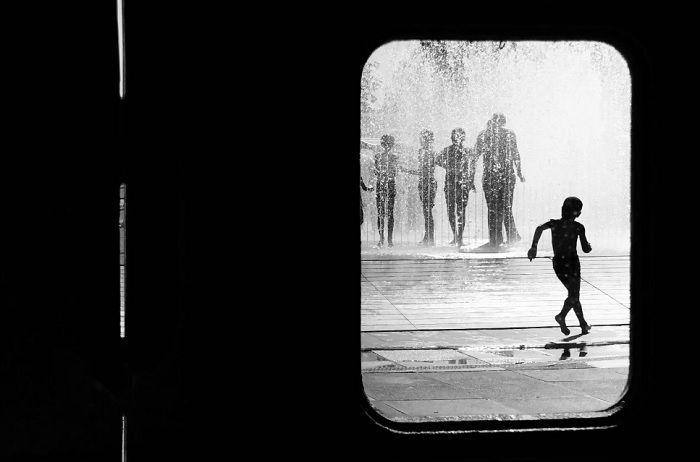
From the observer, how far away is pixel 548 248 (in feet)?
59.6

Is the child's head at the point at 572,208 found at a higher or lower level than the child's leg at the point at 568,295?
higher

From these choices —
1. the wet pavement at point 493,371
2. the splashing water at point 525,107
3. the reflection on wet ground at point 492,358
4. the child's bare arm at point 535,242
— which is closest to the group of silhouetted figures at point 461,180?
the splashing water at point 525,107

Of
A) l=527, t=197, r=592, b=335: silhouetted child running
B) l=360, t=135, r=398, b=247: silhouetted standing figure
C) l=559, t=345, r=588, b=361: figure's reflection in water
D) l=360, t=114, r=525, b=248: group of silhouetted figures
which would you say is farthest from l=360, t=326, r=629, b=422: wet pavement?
l=360, t=135, r=398, b=247: silhouetted standing figure

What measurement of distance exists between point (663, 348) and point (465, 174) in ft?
52.0

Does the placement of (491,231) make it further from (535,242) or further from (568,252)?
(535,242)

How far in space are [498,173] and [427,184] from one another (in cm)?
484

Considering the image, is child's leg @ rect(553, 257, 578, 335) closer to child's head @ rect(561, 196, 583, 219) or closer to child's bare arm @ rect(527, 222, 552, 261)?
child's bare arm @ rect(527, 222, 552, 261)

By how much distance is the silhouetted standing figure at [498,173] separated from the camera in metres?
14.8

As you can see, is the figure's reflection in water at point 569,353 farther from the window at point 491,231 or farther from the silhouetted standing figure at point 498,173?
the silhouetted standing figure at point 498,173

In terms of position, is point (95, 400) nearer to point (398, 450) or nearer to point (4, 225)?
point (4, 225)

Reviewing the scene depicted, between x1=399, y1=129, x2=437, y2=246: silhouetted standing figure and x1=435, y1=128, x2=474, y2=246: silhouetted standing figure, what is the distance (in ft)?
2.13

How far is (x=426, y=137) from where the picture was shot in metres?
25.9

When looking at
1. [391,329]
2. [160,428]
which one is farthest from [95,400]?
[391,329]

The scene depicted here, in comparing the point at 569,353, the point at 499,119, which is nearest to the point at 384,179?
the point at 499,119
